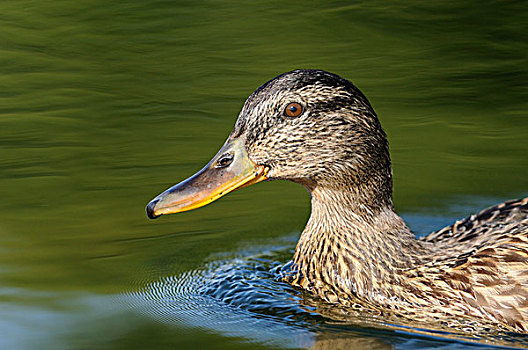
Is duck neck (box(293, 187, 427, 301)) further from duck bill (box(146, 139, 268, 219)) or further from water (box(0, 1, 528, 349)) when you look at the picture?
duck bill (box(146, 139, 268, 219))

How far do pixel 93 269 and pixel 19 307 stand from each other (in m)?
0.86

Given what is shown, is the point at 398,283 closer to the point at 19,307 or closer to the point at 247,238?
the point at 247,238

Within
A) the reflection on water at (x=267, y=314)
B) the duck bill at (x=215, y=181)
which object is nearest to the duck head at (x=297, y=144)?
the duck bill at (x=215, y=181)

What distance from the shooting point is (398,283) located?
6.48 metres

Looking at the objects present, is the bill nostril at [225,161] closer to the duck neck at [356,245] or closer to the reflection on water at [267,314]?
the duck neck at [356,245]

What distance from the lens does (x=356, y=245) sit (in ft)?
22.0

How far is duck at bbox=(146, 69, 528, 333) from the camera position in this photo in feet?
20.2

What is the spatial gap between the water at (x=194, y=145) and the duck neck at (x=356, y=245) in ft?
1.15

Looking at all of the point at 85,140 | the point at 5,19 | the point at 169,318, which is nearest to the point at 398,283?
the point at 169,318

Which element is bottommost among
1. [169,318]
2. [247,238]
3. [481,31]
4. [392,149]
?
[169,318]

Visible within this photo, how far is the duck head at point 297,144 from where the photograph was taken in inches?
247

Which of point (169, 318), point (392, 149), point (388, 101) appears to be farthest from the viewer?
point (388, 101)

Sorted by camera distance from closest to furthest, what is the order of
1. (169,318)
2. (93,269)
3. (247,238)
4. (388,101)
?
(169,318), (93,269), (247,238), (388,101)

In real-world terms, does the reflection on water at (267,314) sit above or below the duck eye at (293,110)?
below
